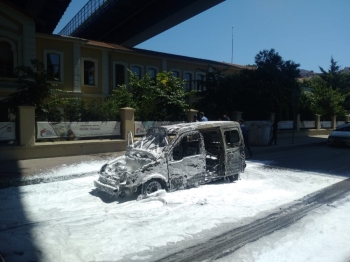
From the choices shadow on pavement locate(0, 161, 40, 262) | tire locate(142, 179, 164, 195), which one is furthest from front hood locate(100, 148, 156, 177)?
shadow on pavement locate(0, 161, 40, 262)

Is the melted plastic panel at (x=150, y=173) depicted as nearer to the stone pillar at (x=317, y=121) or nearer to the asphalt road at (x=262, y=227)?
the asphalt road at (x=262, y=227)

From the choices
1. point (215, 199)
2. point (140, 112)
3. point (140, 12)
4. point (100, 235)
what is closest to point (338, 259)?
point (215, 199)

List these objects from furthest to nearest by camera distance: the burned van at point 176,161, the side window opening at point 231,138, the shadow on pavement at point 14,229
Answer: the side window opening at point 231,138 → the burned van at point 176,161 → the shadow on pavement at point 14,229

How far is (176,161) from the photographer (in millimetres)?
7141

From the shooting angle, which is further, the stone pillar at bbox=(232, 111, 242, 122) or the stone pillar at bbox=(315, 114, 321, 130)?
the stone pillar at bbox=(315, 114, 321, 130)

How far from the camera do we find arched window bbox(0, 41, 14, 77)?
758 inches

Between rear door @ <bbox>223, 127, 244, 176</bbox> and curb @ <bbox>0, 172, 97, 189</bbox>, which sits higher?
rear door @ <bbox>223, 127, 244, 176</bbox>

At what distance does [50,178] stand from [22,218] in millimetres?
3213

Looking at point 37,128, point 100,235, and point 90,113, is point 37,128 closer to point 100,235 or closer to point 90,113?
point 90,113

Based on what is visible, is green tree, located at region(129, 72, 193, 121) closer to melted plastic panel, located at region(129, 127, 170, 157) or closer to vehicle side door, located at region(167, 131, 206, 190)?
melted plastic panel, located at region(129, 127, 170, 157)

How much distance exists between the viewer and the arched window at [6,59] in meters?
19.3

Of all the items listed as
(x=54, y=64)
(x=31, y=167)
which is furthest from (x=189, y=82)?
(x=31, y=167)

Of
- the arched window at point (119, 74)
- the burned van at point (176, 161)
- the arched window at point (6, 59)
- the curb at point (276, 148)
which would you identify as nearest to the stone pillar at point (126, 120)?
the burned van at point (176, 161)

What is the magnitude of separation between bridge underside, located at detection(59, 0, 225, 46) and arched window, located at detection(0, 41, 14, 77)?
11.8m
